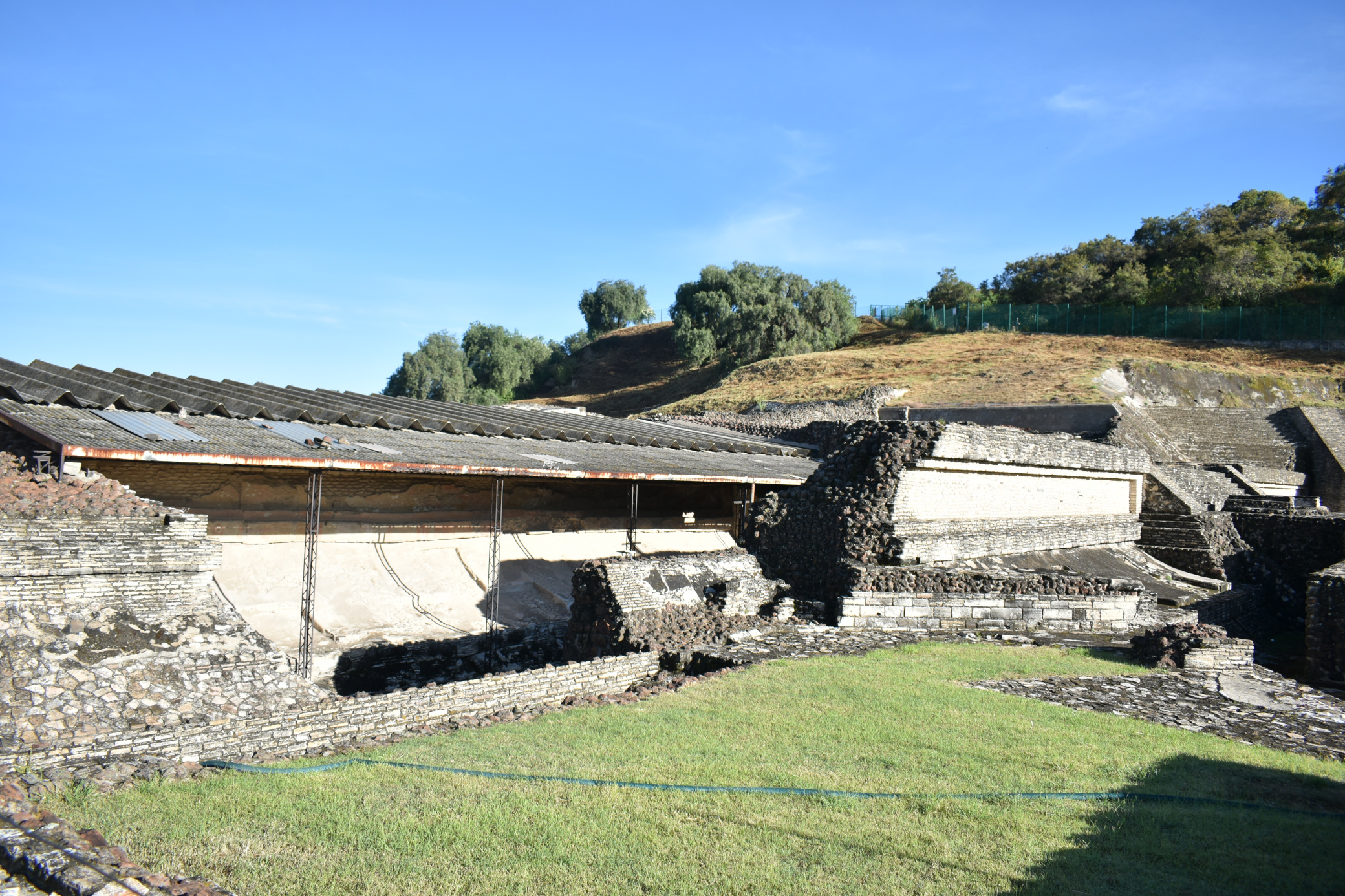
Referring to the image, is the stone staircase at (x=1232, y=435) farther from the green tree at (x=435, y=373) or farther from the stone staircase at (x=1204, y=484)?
the green tree at (x=435, y=373)

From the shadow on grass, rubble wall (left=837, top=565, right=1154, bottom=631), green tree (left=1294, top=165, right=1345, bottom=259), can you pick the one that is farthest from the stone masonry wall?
green tree (left=1294, top=165, right=1345, bottom=259)

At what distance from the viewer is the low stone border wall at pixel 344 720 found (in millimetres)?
5867

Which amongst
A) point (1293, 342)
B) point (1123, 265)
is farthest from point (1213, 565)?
point (1123, 265)

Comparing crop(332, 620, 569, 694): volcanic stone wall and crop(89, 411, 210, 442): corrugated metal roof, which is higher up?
crop(89, 411, 210, 442): corrugated metal roof

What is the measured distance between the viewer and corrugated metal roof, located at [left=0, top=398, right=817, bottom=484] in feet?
30.2

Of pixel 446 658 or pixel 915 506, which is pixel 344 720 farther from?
pixel 915 506

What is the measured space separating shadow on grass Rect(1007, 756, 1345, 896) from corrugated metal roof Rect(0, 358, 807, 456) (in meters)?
12.9

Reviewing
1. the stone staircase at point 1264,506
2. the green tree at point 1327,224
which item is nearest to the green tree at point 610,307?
the green tree at point 1327,224

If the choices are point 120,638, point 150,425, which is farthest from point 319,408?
point 120,638

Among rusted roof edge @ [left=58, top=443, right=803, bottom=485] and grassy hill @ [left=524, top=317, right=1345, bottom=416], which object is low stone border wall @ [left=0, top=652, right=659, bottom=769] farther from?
grassy hill @ [left=524, top=317, right=1345, bottom=416]

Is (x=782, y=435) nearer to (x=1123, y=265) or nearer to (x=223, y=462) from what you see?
(x=223, y=462)

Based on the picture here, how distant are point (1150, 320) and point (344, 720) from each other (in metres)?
49.6

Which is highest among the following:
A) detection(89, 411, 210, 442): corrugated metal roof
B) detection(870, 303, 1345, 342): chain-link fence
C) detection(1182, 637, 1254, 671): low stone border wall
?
detection(870, 303, 1345, 342): chain-link fence

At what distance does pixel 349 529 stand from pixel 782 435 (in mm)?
15938
